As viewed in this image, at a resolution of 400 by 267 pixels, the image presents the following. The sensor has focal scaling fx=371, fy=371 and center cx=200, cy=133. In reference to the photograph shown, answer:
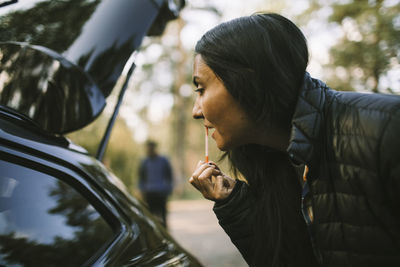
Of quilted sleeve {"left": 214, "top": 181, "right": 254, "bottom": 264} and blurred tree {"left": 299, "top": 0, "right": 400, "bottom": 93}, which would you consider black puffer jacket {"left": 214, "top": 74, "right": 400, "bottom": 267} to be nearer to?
quilted sleeve {"left": 214, "top": 181, "right": 254, "bottom": 264}

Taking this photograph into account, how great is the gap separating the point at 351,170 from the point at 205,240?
7626 mm

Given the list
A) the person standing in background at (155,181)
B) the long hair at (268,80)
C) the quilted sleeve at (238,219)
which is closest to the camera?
the long hair at (268,80)

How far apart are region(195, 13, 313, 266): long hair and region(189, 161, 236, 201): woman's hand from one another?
0.17 meters

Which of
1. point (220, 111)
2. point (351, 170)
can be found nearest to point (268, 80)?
point (220, 111)

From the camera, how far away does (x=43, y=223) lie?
134 cm

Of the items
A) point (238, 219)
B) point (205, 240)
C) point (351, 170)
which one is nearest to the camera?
point (351, 170)

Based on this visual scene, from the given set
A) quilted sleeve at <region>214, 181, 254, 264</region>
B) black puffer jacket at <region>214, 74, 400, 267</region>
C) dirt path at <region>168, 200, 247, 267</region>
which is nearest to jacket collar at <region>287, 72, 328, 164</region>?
black puffer jacket at <region>214, 74, 400, 267</region>

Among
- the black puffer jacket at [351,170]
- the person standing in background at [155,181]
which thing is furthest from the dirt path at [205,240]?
the black puffer jacket at [351,170]

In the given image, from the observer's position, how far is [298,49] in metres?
1.49

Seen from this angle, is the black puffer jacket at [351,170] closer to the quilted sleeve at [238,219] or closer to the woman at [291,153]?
the woman at [291,153]

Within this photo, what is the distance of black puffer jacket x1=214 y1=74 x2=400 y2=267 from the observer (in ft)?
3.70

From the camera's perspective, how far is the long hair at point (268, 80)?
4.79 feet

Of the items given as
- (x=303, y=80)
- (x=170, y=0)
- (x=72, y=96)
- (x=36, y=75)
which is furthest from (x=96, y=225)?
(x=170, y=0)

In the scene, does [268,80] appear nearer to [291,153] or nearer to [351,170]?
[291,153]
